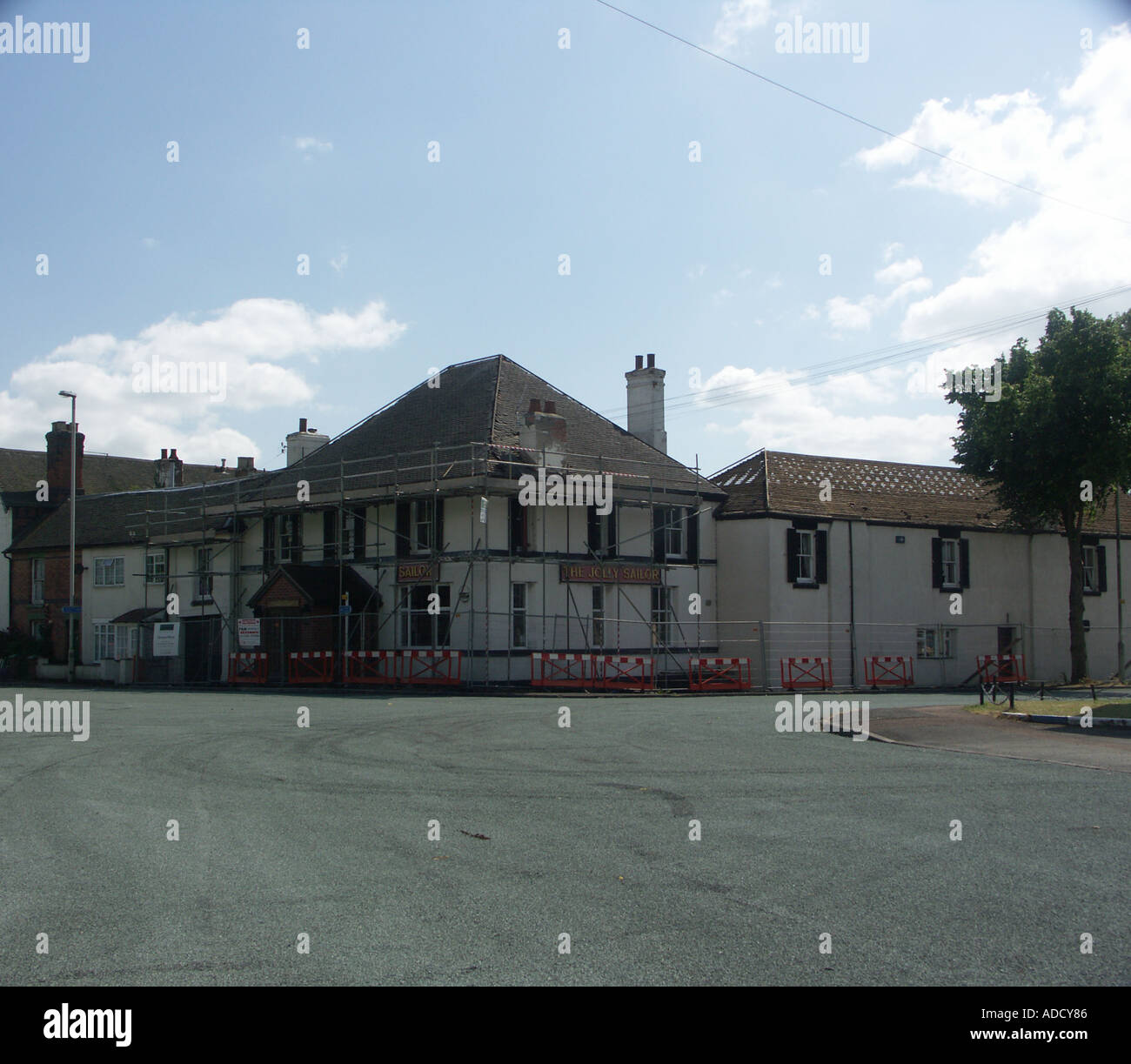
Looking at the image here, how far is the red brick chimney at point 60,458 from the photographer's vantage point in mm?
48281

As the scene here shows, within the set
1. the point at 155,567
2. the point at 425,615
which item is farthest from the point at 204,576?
the point at 425,615

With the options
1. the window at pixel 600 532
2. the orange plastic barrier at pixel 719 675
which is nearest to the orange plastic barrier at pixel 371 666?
the window at pixel 600 532

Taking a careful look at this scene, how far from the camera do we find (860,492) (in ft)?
125

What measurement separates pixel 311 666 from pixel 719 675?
1189 centimetres

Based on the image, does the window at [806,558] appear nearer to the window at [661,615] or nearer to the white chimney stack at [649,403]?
the window at [661,615]

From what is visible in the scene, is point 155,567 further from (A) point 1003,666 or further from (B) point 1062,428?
(B) point 1062,428

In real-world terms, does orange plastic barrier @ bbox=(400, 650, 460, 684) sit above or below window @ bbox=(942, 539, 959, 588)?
below

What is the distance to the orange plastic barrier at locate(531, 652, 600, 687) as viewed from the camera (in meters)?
29.7

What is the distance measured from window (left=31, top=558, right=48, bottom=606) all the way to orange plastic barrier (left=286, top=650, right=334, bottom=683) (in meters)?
20.4

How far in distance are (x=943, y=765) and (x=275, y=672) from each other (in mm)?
23898

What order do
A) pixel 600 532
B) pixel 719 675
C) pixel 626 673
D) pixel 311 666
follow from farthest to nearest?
pixel 600 532 → pixel 311 666 → pixel 719 675 → pixel 626 673

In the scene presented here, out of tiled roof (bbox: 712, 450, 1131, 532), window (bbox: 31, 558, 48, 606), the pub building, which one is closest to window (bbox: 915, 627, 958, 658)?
tiled roof (bbox: 712, 450, 1131, 532)

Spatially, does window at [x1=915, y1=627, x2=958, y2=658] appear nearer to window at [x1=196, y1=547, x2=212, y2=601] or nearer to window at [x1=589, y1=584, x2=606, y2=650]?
window at [x1=589, y1=584, x2=606, y2=650]

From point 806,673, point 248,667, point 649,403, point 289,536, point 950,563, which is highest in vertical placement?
point 649,403
